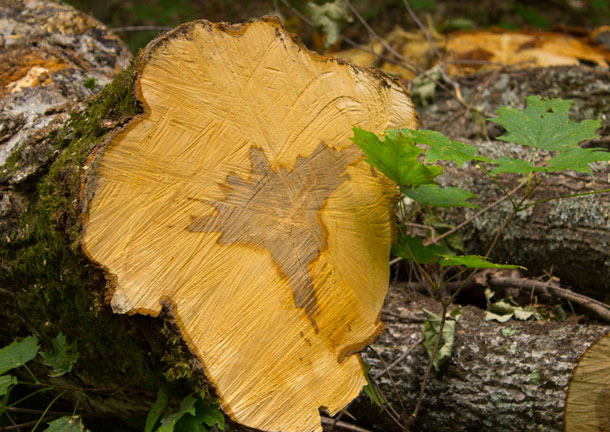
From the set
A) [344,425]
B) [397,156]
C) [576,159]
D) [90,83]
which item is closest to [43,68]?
[90,83]

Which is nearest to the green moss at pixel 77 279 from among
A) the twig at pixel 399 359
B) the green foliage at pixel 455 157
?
the green foliage at pixel 455 157

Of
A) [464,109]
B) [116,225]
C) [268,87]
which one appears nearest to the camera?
[116,225]

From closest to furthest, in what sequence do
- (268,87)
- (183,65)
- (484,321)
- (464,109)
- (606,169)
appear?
1. (183,65)
2. (268,87)
3. (484,321)
4. (606,169)
5. (464,109)

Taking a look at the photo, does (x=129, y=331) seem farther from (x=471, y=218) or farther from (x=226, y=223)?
(x=471, y=218)

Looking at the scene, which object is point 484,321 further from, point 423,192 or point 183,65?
point 183,65

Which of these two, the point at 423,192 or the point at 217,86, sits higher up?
the point at 217,86

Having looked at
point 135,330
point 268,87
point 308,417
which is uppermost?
point 268,87

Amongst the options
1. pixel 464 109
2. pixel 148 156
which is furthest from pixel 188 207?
pixel 464 109

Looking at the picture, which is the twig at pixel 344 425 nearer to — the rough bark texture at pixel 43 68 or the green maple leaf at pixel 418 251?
the green maple leaf at pixel 418 251

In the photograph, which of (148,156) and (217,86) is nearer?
(148,156)
